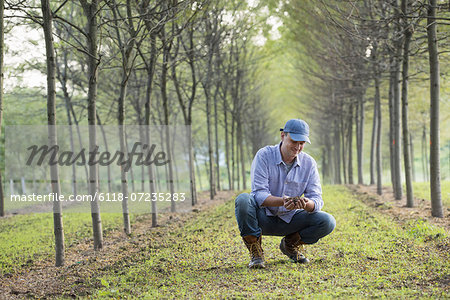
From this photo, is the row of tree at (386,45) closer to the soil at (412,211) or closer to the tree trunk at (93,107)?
the soil at (412,211)

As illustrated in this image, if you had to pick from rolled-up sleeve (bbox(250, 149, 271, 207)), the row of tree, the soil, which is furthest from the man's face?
the soil

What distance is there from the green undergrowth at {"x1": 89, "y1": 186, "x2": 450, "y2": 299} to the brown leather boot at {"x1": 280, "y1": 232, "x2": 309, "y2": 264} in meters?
0.10

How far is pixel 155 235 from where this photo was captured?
9383 mm

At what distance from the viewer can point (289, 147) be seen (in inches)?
193

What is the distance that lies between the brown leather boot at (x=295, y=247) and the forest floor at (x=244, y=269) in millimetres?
114

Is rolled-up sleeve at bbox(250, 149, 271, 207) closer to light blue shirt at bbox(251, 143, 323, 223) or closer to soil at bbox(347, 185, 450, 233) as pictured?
light blue shirt at bbox(251, 143, 323, 223)

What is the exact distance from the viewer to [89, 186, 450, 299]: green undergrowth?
413 cm

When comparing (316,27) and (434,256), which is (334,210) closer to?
(434,256)

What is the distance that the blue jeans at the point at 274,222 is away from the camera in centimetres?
504

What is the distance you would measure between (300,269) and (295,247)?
392mm

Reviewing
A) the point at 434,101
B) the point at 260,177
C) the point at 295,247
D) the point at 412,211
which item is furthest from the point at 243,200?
the point at 412,211

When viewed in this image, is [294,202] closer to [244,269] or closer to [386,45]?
[244,269]

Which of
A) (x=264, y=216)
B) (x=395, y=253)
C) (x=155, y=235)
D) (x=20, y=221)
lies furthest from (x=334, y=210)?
(x=20, y=221)

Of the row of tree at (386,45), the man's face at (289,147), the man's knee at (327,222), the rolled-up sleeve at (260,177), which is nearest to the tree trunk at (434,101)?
the row of tree at (386,45)
